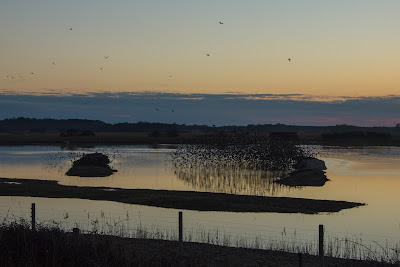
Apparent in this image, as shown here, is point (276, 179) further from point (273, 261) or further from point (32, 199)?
point (273, 261)

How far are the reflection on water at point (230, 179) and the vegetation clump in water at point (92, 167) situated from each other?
685 centimetres

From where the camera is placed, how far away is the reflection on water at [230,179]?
36475 millimetres

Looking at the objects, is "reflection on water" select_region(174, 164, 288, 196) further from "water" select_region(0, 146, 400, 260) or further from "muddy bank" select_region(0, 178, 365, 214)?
"muddy bank" select_region(0, 178, 365, 214)

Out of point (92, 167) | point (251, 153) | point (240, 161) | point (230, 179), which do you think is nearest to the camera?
point (230, 179)

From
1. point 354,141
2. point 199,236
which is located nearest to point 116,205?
point 199,236

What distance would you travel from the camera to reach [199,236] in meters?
20.1

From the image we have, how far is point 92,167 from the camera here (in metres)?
48.8

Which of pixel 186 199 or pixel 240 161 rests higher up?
pixel 240 161

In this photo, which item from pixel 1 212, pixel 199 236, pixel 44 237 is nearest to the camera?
pixel 44 237

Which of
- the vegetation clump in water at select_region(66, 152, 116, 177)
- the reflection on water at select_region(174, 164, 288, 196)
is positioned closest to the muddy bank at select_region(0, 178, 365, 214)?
the reflection on water at select_region(174, 164, 288, 196)

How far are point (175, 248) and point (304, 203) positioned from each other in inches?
560

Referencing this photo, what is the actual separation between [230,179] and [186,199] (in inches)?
526

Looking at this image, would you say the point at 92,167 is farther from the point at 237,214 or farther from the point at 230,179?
the point at 237,214

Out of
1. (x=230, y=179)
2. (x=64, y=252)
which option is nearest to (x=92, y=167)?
(x=230, y=179)
